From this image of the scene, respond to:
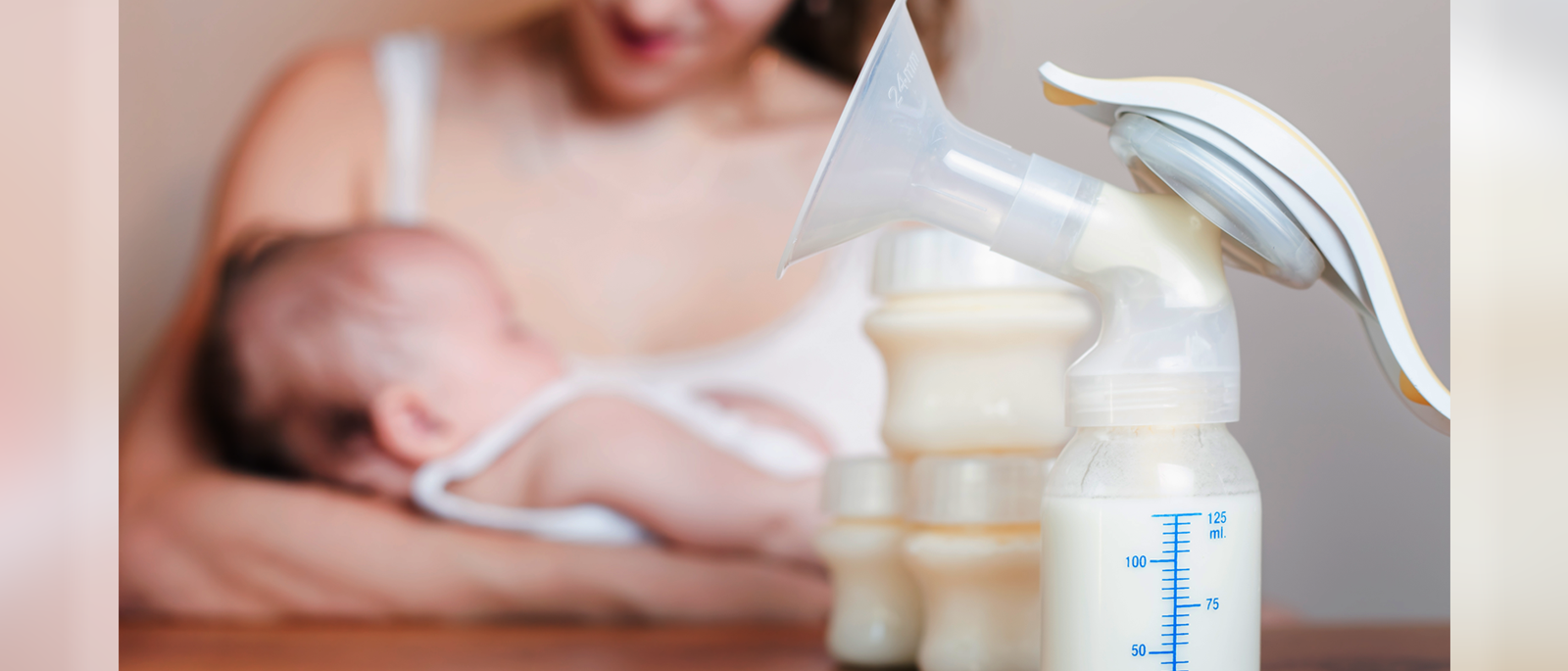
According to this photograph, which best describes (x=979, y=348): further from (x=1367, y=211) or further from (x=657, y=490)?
(x=1367, y=211)

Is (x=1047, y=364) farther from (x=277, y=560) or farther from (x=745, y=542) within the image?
(x=277, y=560)

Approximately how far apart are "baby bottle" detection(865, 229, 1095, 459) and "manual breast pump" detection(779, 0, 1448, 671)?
10 centimetres

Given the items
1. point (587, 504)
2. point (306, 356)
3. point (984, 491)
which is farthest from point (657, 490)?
point (984, 491)

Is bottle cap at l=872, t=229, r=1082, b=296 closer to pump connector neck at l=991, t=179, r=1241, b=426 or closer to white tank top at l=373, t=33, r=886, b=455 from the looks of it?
pump connector neck at l=991, t=179, r=1241, b=426

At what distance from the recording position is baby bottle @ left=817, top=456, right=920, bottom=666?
559 mm

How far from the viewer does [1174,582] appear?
0.37 m

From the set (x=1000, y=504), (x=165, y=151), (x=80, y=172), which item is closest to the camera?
(x=80, y=172)

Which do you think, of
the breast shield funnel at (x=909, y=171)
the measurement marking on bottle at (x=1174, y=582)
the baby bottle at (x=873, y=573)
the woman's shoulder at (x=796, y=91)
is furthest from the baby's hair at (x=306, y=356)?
the measurement marking on bottle at (x=1174, y=582)

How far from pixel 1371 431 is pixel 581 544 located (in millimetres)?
628

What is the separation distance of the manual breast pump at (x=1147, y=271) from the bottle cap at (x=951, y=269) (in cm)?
10

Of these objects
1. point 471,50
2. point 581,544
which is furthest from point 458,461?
point 471,50

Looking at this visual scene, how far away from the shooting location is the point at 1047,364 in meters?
0.52

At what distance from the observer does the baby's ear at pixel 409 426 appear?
842mm

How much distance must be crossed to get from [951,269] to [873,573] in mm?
169
